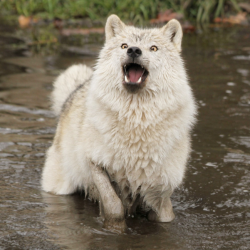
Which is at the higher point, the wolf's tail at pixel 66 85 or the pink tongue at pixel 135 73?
the pink tongue at pixel 135 73

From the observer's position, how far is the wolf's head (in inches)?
181

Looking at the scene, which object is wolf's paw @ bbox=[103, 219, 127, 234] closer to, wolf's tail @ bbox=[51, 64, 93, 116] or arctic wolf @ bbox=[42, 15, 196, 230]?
arctic wolf @ bbox=[42, 15, 196, 230]

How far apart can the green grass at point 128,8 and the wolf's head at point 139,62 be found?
10153 millimetres

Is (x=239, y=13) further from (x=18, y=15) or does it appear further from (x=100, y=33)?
(x=18, y=15)

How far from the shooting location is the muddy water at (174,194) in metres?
4.48

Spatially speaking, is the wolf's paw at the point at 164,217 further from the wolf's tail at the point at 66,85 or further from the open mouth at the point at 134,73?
the wolf's tail at the point at 66,85

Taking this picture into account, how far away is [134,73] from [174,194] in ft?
5.41

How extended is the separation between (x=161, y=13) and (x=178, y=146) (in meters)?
11.2

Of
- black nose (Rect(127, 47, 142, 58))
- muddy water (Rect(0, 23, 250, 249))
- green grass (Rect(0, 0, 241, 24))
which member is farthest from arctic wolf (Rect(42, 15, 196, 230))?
green grass (Rect(0, 0, 241, 24))

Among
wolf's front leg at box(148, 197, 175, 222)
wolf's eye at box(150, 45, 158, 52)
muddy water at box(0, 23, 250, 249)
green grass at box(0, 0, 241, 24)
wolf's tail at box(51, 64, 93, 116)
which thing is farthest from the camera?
green grass at box(0, 0, 241, 24)

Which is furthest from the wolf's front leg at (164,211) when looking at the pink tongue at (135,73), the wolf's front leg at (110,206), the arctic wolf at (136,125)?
the pink tongue at (135,73)

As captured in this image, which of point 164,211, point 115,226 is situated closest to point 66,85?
point 164,211

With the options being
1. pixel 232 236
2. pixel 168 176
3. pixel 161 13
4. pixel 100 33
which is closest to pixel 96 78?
pixel 168 176

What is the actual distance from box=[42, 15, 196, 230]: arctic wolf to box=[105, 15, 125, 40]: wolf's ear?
0.07ft
